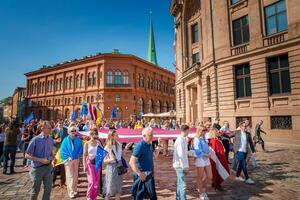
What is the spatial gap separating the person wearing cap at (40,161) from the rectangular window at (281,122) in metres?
17.4

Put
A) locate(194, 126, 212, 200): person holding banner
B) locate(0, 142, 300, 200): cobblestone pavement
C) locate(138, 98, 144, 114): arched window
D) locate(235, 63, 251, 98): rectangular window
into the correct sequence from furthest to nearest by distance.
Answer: locate(138, 98, 144, 114): arched window < locate(235, 63, 251, 98): rectangular window < locate(0, 142, 300, 200): cobblestone pavement < locate(194, 126, 212, 200): person holding banner

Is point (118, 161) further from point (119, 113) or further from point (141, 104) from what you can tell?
point (141, 104)

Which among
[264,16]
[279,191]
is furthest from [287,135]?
[279,191]

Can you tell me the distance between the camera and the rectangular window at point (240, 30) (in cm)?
2053

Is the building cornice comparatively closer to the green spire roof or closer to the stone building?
the green spire roof

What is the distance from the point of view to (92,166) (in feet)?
19.5

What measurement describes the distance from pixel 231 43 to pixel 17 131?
19.1 metres

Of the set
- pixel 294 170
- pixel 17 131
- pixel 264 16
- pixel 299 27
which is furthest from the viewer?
pixel 264 16

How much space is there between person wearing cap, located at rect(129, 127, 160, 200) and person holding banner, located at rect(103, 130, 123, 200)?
2.96ft

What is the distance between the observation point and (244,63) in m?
20.2

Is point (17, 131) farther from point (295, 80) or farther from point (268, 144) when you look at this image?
point (295, 80)

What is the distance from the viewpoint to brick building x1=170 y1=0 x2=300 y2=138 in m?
17.0

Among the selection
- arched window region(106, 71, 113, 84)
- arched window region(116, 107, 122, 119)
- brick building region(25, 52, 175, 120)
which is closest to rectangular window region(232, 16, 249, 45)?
brick building region(25, 52, 175, 120)

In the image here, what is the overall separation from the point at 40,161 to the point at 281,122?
1781 centimetres
